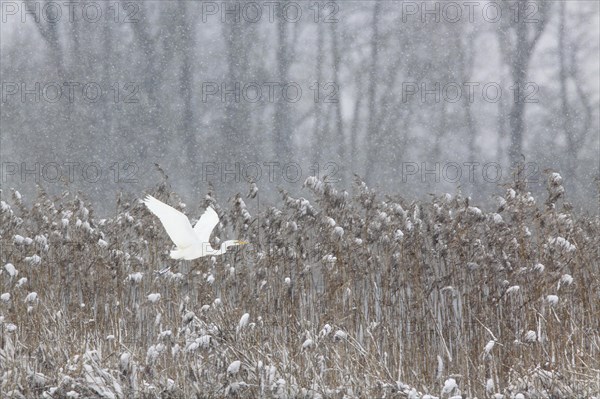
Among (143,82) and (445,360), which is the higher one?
(143,82)

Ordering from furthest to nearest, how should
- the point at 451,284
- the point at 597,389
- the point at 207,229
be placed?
the point at 451,284 < the point at 207,229 < the point at 597,389

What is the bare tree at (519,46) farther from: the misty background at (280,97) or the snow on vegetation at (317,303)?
the snow on vegetation at (317,303)

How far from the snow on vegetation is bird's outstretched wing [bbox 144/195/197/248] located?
338 mm

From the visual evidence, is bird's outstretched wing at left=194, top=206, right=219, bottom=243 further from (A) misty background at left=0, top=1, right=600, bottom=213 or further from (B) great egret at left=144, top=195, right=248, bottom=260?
(A) misty background at left=0, top=1, right=600, bottom=213

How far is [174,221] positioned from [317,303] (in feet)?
3.72

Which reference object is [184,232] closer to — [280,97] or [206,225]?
[206,225]

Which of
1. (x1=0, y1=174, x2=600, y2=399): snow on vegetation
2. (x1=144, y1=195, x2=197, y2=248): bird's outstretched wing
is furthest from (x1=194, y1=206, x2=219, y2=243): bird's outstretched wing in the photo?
(x1=0, y1=174, x2=600, y2=399): snow on vegetation

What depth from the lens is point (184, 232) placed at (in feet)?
14.3

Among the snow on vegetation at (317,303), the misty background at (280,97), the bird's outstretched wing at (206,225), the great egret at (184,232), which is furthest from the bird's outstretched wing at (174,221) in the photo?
the misty background at (280,97)

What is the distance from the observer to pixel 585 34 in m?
14.1

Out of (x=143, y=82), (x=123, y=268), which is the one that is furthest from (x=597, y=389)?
(x=143, y=82)

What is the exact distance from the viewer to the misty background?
13.7m

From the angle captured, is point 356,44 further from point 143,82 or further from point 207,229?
point 207,229

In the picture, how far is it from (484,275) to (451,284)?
0.20m
